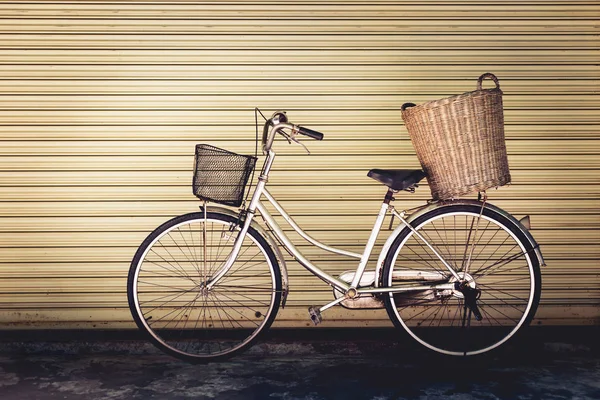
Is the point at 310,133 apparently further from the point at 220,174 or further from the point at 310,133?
the point at 220,174

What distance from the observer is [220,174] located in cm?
437

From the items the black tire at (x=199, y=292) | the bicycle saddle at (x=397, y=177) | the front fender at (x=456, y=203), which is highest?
the bicycle saddle at (x=397, y=177)

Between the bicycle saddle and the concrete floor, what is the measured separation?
1.40 m

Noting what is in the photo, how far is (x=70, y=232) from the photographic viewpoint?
525cm

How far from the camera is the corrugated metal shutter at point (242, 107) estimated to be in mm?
5215

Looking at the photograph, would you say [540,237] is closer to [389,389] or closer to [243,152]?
[389,389]

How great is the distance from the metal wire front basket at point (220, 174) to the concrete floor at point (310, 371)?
4.39 ft

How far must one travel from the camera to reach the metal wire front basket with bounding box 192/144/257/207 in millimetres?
4340

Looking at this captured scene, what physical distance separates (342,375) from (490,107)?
219 centimetres

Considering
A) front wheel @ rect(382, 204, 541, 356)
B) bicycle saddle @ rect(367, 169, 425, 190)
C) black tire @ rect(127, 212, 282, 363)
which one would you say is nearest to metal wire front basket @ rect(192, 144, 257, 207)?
black tire @ rect(127, 212, 282, 363)

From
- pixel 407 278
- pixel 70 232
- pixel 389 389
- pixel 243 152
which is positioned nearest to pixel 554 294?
pixel 407 278

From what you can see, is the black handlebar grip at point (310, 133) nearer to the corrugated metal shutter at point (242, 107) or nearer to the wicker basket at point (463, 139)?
the wicker basket at point (463, 139)

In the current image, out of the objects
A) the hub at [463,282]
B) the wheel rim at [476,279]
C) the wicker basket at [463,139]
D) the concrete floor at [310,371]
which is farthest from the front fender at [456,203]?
the concrete floor at [310,371]

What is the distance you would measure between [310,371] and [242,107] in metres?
2.20
